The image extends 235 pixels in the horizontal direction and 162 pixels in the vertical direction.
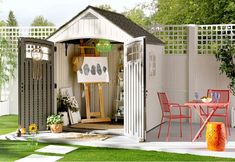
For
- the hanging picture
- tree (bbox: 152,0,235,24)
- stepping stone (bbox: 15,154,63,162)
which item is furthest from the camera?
tree (bbox: 152,0,235,24)

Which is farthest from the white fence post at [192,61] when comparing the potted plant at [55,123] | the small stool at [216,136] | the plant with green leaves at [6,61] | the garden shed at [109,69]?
the plant with green leaves at [6,61]

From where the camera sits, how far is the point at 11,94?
1320 centimetres

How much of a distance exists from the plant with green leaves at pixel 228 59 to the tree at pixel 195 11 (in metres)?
8.73

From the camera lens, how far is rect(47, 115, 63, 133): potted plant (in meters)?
9.65

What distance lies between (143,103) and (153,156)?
1.21 metres

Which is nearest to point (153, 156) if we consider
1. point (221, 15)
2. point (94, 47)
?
point (94, 47)

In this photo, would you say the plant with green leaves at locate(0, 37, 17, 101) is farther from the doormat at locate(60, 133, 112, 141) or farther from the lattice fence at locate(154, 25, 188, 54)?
the doormat at locate(60, 133, 112, 141)

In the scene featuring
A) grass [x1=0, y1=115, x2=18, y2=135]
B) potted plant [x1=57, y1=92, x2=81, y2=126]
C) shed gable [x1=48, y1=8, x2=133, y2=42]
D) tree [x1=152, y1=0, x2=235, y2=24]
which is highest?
tree [x1=152, y1=0, x2=235, y2=24]

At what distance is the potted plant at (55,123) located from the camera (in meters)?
9.65

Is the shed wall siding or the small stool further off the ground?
the shed wall siding

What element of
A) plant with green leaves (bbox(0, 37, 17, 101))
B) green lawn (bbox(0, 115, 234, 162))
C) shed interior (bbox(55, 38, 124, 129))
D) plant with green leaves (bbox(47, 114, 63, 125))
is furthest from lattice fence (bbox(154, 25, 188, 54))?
green lawn (bbox(0, 115, 234, 162))

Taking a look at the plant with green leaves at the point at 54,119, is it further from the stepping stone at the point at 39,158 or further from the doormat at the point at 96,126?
the stepping stone at the point at 39,158

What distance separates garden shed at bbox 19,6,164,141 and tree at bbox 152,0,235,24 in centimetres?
969

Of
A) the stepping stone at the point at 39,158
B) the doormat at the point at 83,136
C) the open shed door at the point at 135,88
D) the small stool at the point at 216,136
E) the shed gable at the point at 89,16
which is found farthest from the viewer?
the shed gable at the point at 89,16
